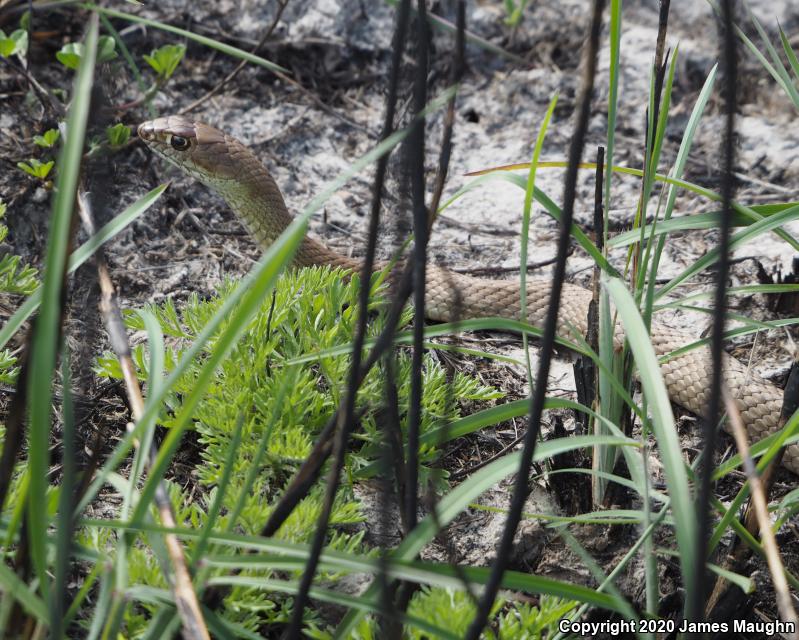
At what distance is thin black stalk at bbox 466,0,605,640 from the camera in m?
1.20

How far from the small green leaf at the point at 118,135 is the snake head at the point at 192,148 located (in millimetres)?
149

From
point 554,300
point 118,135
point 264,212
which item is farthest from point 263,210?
point 554,300

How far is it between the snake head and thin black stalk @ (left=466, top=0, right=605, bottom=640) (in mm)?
3044

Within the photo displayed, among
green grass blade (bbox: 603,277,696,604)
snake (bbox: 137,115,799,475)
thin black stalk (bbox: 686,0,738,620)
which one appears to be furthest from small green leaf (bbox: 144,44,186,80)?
thin black stalk (bbox: 686,0,738,620)

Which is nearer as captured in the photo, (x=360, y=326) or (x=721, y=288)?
(x=721, y=288)

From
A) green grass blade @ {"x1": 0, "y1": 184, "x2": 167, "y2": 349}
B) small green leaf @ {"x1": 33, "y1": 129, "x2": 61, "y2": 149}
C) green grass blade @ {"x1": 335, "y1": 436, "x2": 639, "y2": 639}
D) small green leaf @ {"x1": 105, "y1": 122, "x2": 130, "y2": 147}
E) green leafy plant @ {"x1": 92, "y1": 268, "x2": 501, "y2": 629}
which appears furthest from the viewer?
small green leaf @ {"x1": 105, "y1": 122, "x2": 130, "y2": 147}

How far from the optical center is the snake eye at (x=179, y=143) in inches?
159

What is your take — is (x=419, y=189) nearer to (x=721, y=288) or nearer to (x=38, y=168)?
(x=721, y=288)

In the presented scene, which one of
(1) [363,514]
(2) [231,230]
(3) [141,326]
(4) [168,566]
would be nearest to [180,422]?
(4) [168,566]

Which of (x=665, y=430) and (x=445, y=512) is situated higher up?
(x=665, y=430)

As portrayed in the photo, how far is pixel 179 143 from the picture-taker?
13.3ft

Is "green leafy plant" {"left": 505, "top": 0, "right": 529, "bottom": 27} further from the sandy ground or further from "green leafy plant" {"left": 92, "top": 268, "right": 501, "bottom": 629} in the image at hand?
"green leafy plant" {"left": 92, "top": 268, "right": 501, "bottom": 629}

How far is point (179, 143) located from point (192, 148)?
0.21ft

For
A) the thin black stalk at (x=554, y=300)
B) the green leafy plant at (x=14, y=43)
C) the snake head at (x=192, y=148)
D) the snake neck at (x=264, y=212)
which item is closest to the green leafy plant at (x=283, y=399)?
the thin black stalk at (x=554, y=300)
